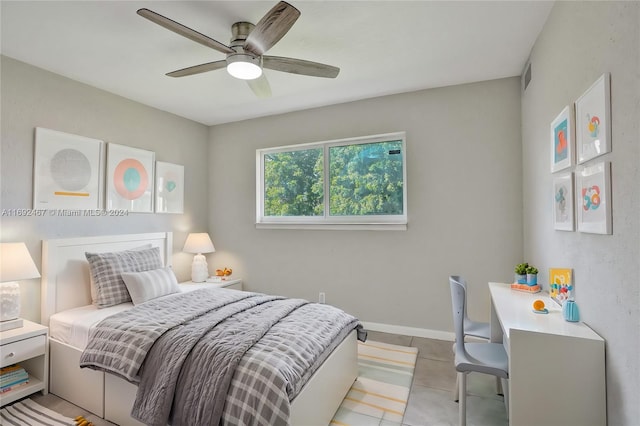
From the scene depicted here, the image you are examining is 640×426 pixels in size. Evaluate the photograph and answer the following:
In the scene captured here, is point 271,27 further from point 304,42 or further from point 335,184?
point 335,184

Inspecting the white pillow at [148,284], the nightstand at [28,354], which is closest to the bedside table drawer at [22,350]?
the nightstand at [28,354]

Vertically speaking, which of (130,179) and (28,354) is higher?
(130,179)

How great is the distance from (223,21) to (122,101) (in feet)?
6.34

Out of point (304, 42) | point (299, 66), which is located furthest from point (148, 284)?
point (304, 42)

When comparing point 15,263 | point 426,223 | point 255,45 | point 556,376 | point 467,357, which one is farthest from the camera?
point 426,223

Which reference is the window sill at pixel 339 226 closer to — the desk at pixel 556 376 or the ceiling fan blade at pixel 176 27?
the desk at pixel 556 376

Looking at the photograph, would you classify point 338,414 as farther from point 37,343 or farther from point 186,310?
point 37,343

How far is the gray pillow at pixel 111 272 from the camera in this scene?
266 cm

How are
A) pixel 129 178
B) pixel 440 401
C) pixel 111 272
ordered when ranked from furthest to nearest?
pixel 129 178 < pixel 111 272 < pixel 440 401

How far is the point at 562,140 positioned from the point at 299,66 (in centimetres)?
170

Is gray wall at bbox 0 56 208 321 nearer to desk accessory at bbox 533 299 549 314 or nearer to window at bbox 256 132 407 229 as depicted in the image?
window at bbox 256 132 407 229

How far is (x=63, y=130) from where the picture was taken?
2.83m

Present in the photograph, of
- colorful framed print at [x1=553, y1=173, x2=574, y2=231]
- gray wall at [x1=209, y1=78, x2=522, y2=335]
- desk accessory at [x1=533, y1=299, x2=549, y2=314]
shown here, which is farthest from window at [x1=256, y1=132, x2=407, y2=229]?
desk accessory at [x1=533, y1=299, x2=549, y2=314]

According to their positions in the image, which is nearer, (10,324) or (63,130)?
(10,324)
